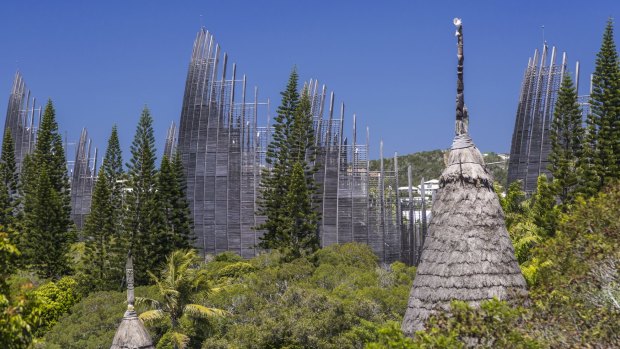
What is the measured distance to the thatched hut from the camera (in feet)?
31.3

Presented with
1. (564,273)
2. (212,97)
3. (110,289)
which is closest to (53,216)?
(110,289)

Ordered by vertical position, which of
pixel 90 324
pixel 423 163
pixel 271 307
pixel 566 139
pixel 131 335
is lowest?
pixel 90 324

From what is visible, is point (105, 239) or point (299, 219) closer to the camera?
point (299, 219)

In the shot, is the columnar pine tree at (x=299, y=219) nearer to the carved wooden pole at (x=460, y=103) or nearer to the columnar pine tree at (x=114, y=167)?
the columnar pine tree at (x=114, y=167)

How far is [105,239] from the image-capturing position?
1475 inches

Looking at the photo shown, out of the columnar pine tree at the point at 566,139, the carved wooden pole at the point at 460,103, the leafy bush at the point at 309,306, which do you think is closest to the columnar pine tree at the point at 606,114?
the columnar pine tree at the point at 566,139

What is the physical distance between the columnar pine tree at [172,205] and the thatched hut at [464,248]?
87.7 feet

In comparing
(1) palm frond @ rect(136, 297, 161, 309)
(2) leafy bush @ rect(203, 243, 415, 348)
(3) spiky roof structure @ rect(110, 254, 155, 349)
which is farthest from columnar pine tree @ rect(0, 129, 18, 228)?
(3) spiky roof structure @ rect(110, 254, 155, 349)

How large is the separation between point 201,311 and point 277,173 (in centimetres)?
1281

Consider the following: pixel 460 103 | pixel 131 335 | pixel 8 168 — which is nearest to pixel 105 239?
pixel 8 168

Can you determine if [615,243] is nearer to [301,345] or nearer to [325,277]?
[301,345]

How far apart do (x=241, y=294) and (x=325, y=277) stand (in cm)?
394

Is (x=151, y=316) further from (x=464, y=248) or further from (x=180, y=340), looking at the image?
(x=464, y=248)

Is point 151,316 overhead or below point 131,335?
below
